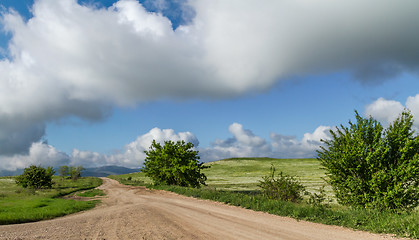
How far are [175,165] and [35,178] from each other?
35127 millimetres

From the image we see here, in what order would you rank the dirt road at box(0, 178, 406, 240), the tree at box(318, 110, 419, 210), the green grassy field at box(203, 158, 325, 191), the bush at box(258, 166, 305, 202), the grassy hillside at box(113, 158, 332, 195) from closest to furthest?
the dirt road at box(0, 178, 406, 240)
the tree at box(318, 110, 419, 210)
the bush at box(258, 166, 305, 202)
the grassy hillside at box(113, 158, 332, 195)
the green grassy field at box(203, 158, 325, 191)

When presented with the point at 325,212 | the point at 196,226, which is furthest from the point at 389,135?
the point at 196,226

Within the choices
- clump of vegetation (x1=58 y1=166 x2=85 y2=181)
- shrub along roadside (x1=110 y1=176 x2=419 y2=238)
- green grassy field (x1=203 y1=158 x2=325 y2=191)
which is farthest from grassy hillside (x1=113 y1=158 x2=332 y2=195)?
clump of vegetation (x1=58 y1=166 x2=85 y2=181)

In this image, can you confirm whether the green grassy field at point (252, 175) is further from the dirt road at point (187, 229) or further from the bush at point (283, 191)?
the dirt road at point (187, 229)

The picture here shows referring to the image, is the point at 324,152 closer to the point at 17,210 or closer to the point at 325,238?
the point at 325,238

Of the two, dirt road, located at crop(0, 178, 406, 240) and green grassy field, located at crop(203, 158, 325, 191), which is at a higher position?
dirt road, located at crop(0, 178, 406, 240)

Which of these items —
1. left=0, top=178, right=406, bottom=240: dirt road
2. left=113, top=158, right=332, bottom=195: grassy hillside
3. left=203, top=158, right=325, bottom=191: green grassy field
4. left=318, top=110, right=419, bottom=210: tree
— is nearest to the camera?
left=0, top=178, right=406, bottom=240: dirt road

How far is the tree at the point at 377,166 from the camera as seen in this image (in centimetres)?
1558

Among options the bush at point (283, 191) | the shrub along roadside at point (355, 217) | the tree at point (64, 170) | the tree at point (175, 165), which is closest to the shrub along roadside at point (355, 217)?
the shrub along roadside at point (355, 217)

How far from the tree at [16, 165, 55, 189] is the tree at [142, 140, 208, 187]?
25954 millimetres

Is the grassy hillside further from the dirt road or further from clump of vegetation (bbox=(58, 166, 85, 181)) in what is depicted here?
clump of vegetation (bbox=(58, 166, 85, 181))

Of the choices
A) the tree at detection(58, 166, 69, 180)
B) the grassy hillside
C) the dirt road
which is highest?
the tree at detection(58, 166, 69, 180)

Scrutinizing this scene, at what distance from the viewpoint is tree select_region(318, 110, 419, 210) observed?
1558 cm

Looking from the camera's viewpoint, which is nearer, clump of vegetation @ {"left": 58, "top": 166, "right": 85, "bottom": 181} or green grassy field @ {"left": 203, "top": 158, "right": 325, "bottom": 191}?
green grassy field @ {"left": 203, "top": 158, "right": 325, "bottom": 191}
